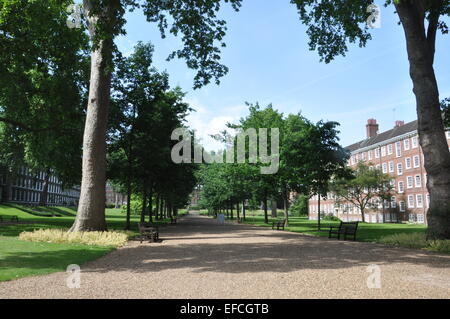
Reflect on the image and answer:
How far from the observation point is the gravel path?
635 cm

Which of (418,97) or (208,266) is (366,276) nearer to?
(208,266)

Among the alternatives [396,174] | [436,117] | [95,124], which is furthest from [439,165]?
[396,174]

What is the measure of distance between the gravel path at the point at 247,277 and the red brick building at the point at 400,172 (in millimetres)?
39845

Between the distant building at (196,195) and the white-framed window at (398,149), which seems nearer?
the white-framed window at (398,149)

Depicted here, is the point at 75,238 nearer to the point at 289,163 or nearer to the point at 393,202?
the point at 289,163

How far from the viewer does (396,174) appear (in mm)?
58438

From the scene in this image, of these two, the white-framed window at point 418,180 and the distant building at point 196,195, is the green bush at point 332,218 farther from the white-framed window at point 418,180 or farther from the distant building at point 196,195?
the distant building at point 196,195

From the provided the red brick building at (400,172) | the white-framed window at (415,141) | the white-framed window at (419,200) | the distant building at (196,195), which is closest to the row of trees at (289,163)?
the red brick building at (400,172)

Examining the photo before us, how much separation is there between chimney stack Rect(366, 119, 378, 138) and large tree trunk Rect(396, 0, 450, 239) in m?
57.7

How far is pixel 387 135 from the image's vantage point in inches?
2463

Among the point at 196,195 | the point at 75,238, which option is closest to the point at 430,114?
the point at 75,238

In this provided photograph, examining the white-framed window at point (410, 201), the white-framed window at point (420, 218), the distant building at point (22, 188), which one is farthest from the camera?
the distant building at point (22, 188)

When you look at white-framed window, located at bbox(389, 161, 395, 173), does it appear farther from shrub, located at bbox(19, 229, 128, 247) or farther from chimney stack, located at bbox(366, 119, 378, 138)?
shrub, located at bbox(19, 229, 128, 247)

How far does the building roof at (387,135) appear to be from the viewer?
56.8 meters
